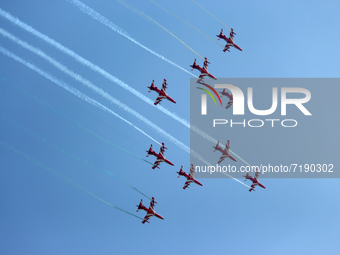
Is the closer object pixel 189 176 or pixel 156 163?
pixel 156 163

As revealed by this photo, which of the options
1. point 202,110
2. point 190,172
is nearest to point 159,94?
point 202,110

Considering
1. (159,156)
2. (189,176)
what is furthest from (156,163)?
(189,176)

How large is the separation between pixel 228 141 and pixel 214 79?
31.5 ft

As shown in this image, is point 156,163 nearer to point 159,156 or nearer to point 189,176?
point 159,156

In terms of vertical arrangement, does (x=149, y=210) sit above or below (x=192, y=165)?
below

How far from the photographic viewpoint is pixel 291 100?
88.1m

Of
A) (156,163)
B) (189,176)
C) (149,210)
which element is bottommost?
(149,210)

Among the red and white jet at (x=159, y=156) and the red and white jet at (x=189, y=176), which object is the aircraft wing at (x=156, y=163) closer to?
the red and white jet at (x=159, y=156)

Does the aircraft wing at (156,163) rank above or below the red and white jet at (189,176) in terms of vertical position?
below

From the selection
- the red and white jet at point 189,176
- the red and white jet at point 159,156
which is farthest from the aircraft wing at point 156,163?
the red and white jet at point 189,176

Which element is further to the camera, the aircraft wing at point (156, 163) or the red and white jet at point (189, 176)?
the red and white jet at point (189, 176)

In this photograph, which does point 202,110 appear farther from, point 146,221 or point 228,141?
point 146,221

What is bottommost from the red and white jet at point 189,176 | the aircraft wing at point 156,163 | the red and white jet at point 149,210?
the red and white jet at point 149,210

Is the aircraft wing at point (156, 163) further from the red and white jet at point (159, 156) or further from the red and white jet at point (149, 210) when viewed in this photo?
the red and white jet at point (149, 210)
